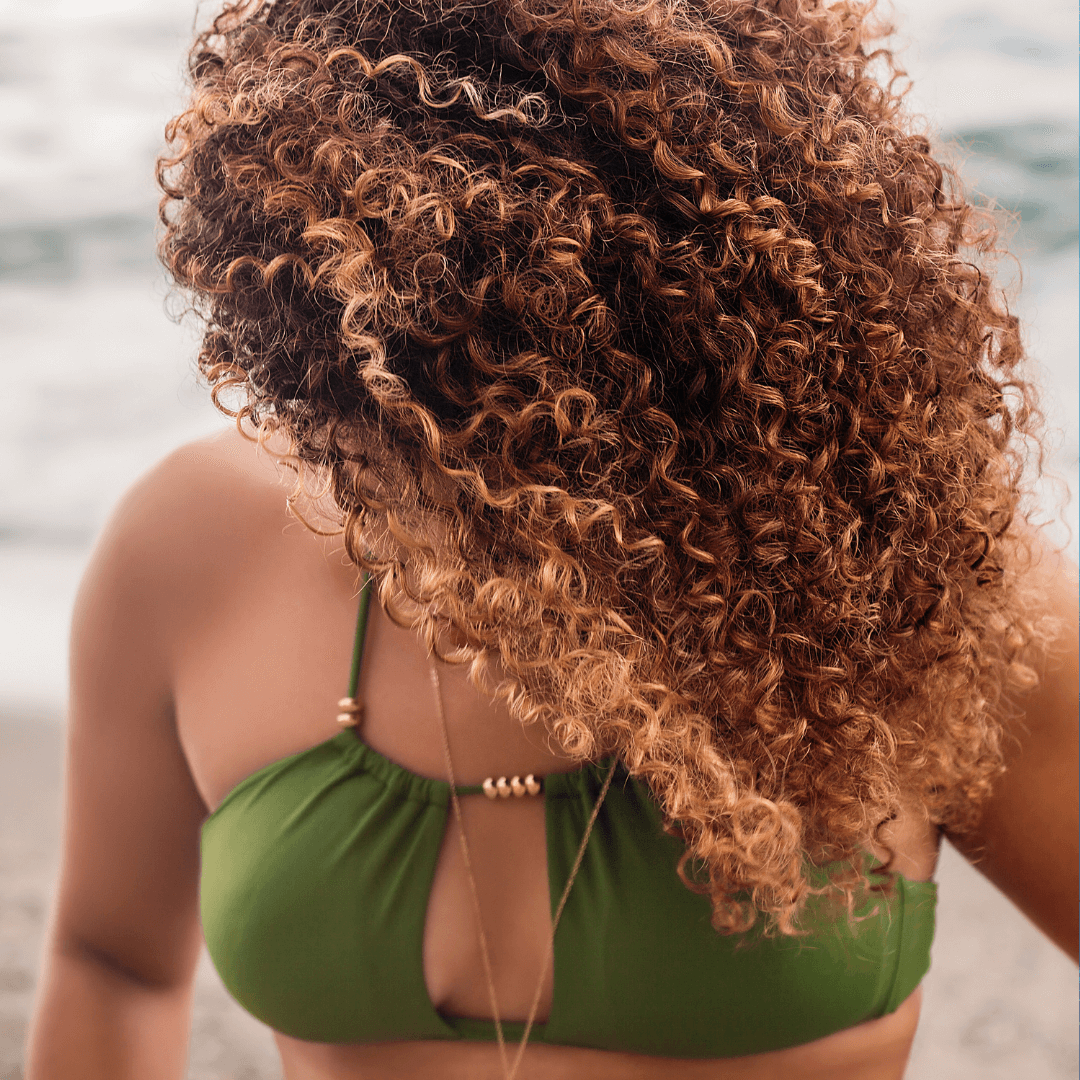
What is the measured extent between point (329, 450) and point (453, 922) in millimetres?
367

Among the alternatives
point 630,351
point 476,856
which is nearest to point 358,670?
point 476,856

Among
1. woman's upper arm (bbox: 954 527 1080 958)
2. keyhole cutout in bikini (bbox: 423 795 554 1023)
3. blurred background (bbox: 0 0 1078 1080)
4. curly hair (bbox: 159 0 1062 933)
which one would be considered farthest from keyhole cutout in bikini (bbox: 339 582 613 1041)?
blurred background (bbox: 0 0 1078 1080)

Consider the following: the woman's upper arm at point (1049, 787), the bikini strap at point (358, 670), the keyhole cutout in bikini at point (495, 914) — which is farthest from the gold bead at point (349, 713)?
the woman's upper arm at point (1049, 787)

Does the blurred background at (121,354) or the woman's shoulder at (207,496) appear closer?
the woman's shoulder at (207,496)

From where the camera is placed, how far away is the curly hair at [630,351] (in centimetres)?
52

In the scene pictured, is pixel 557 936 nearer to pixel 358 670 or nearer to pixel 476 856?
pixel 476 856

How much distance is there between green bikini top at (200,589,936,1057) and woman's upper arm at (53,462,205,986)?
16 centimetres

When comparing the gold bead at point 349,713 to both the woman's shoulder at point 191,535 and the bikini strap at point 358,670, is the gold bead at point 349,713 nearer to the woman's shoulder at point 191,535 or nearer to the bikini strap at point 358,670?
the bikini strap at point 358,670

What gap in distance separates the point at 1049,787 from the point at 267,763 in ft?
2.08

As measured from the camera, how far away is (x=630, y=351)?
54 centimetres

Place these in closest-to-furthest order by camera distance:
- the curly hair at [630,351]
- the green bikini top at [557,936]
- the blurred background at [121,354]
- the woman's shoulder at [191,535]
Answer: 1. the curly hair at [630,351]
2. the green bikini top at [557,936]
3. the woman's shoulder at [191,535]
4. the blurred background at [121,354]

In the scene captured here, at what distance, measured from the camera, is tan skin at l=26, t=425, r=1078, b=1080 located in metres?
0.68

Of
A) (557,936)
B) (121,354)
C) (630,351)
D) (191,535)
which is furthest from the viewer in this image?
(121,354)

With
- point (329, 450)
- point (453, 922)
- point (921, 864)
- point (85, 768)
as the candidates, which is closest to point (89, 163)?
point (85, 768)
